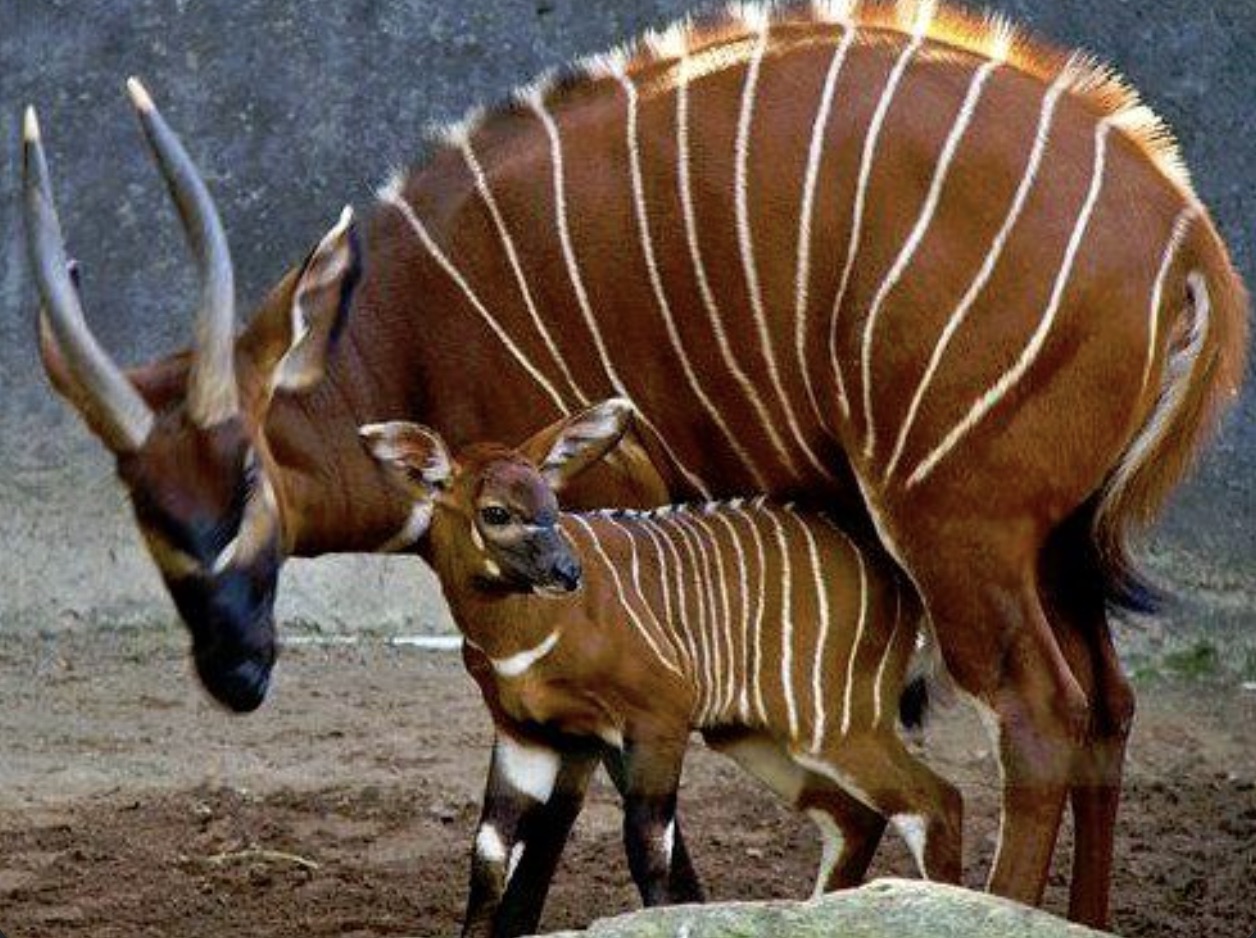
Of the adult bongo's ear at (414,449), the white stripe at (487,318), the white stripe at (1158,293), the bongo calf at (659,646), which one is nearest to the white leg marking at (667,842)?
the bongo calf at (659,646)

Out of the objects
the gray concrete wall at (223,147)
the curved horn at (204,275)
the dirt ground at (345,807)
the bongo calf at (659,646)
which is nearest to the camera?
the curved horn at (204,275)

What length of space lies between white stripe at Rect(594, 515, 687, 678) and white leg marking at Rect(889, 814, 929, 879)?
0.50 m

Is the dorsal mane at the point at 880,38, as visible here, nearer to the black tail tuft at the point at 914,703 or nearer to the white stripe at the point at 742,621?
the white stripe at the point at 742,621

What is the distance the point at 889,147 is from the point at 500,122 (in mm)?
768

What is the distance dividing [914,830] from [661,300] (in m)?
1.05

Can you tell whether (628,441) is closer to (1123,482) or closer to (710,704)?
(710,704)

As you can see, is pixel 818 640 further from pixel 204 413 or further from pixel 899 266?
pixel 204 413

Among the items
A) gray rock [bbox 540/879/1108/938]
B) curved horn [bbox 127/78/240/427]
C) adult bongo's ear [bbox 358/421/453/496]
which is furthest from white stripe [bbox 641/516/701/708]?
gray rock [bbox 540/879/1108/938]

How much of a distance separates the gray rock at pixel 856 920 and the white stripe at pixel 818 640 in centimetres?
159

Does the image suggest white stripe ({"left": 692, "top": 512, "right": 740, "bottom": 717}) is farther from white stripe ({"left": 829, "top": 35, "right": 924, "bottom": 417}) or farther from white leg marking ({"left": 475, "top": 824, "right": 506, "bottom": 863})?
white leg marking ({"left": 475, "top": 824, "right": 506, "bottom": 863})

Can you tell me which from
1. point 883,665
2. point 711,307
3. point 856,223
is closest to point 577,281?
point 711,307

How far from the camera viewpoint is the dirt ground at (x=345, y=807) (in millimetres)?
6426

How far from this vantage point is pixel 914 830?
597 centimetres

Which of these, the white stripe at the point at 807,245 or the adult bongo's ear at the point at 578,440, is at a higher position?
the white stripe at the point at 807,245
